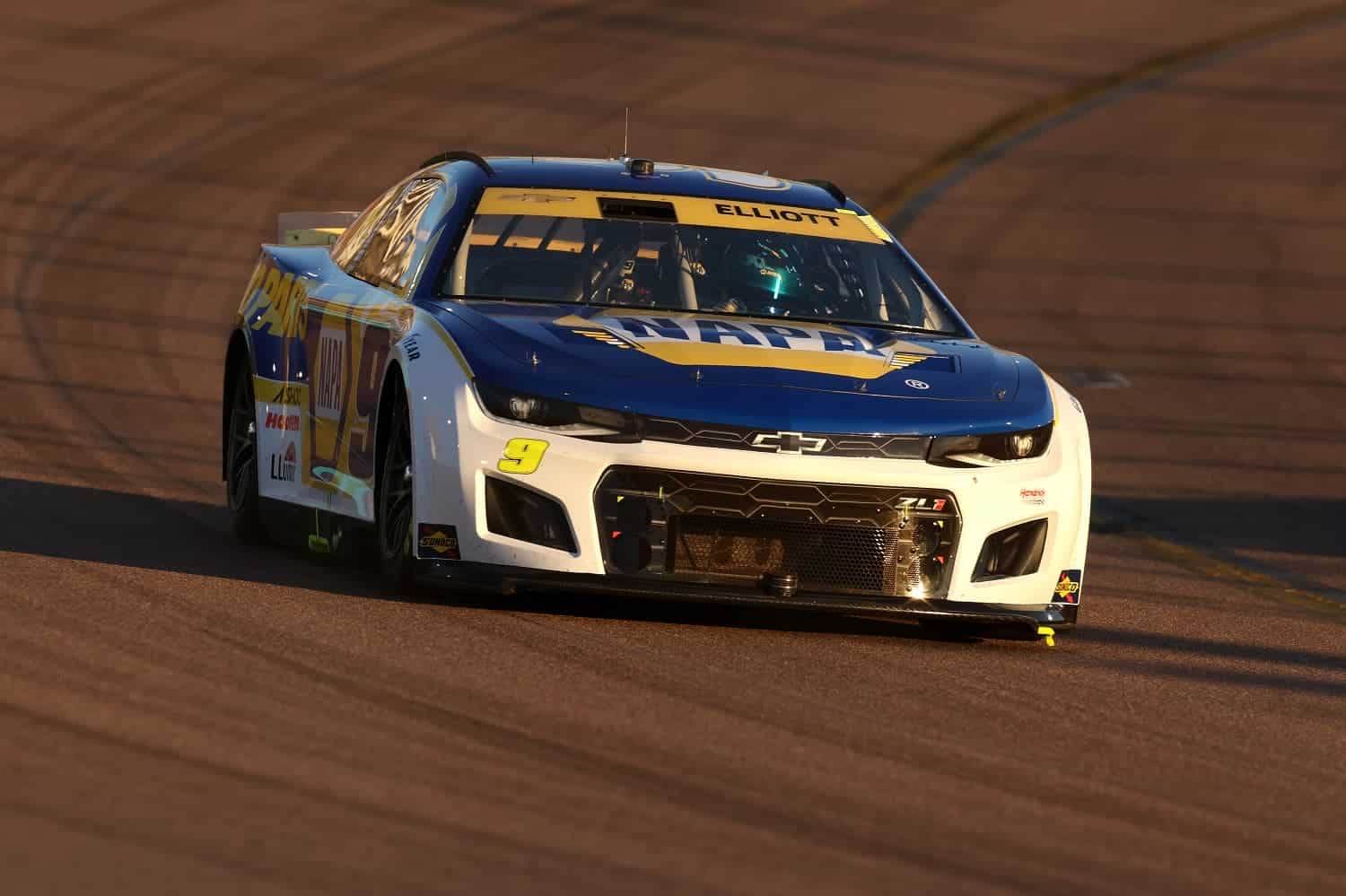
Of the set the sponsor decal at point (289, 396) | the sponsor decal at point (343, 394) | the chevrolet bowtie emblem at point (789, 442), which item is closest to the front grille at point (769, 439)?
the chevrolet bowtie emblem at point (789, 442)

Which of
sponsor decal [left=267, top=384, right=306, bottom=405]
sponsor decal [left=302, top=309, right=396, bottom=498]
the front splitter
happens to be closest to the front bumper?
the front splitter

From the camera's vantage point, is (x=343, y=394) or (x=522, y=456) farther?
(x=343, y=394)

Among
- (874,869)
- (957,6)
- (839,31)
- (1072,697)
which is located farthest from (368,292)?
(957,6)

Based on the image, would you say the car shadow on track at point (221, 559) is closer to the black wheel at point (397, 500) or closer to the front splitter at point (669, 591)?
the black wheel at point (397, 500)

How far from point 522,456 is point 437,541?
36cm

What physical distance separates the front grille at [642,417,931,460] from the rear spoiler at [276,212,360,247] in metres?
3.38

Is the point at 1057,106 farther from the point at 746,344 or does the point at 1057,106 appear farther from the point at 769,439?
the point at 769,439

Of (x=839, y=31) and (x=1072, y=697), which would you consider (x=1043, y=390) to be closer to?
(x=1072, y=697)

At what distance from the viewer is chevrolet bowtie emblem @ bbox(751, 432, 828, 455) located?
7.54m

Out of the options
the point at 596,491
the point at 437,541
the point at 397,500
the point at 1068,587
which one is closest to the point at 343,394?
the point at 397,500

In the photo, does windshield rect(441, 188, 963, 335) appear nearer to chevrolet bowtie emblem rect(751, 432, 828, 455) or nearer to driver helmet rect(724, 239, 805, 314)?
driver helmet rect(724, 239, 805, 314)

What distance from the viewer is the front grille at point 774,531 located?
750 centimetres

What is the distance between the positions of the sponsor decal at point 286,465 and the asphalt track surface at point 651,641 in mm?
324

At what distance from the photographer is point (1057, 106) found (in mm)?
29547
